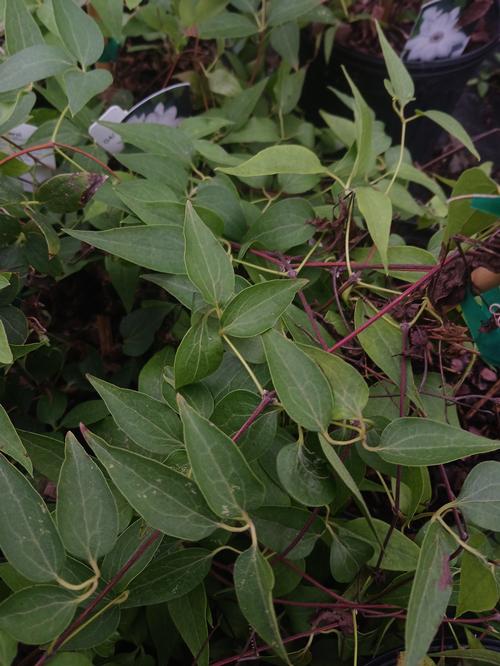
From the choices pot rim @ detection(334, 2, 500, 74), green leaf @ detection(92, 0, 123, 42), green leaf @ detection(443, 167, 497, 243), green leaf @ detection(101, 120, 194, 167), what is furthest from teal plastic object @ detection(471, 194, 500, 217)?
pot rim @ detection(334, 2, 500, 74)

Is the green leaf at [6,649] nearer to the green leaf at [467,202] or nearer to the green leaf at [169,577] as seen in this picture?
the green leaf at [169,577]


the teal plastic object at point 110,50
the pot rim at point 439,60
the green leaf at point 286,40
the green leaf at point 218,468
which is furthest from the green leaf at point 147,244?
the pot rim at point 439,60

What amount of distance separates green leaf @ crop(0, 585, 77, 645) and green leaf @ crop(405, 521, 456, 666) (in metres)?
0.19

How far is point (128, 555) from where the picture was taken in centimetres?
37

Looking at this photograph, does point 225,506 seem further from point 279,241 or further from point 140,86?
point 140,86

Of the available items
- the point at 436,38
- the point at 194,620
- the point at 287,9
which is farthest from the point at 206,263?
the point at 436,38

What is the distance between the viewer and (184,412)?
325mm

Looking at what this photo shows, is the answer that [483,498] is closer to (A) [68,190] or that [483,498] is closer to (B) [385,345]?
(B) [385,345]

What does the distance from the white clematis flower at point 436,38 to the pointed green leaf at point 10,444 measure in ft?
2.35

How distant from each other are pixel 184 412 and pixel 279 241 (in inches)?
10.8

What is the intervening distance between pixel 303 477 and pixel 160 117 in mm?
472

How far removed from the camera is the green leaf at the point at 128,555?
1.19ft

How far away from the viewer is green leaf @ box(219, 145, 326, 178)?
496mm

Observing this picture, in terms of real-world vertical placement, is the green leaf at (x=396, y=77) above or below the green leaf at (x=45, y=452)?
above
